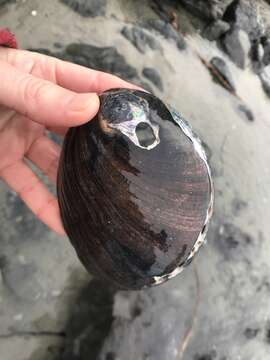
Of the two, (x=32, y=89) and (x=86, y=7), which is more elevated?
(x=32, y=89)

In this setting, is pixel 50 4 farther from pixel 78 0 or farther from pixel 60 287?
pixel 60 287

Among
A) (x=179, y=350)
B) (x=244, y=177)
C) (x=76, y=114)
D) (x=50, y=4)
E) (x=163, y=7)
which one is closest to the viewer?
(x=76, y=114)

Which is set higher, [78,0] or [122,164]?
[122,164]

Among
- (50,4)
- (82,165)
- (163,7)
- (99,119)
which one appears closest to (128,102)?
(99,119)

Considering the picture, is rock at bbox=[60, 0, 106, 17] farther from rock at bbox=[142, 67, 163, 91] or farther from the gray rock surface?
rock at bbox=[142, 67, 163, 91]

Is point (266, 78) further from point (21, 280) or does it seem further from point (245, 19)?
point (21, 280)

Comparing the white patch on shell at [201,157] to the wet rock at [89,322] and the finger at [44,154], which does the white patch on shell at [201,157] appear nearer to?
the wet rock at [89,322]

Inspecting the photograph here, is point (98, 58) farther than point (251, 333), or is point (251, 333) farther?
point (98, 58)

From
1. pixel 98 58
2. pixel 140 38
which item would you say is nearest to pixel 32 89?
pixel 98 58

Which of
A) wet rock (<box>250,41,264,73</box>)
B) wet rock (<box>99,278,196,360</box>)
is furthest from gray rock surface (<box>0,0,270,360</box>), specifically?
wet rock (<box>250,41,264,73</box>)
